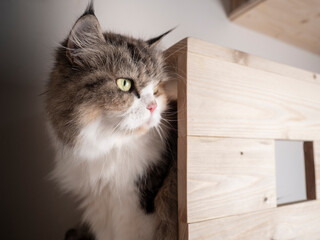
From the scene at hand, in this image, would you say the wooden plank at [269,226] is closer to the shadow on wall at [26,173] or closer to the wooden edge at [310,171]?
the wooden edge at [310,171]

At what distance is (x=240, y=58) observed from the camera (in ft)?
2.36

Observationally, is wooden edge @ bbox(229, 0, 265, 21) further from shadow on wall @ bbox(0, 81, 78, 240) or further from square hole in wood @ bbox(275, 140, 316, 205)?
shadow on wall @ bbox(0, 81, 78, 240)

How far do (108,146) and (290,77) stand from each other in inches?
25.7

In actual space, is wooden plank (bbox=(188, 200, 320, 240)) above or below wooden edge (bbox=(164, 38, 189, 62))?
below

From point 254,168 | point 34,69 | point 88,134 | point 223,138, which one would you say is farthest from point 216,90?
point 34,69

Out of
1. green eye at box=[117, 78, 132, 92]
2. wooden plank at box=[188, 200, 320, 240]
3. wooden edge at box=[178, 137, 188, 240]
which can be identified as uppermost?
green eye at box=[117, 78, 132, 92]

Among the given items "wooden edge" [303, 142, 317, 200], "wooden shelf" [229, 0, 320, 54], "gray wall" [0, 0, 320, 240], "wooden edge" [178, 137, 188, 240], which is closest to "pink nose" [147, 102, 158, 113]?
"wooden edge" [178, 137, 188, 240]

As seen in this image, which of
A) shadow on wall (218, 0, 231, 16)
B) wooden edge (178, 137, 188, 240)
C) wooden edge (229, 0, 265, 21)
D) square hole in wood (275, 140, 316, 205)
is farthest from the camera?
square hole in wood (275, 140, 316, 205)

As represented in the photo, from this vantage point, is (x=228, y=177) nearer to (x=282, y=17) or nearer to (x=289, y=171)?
(x=282, y=17)

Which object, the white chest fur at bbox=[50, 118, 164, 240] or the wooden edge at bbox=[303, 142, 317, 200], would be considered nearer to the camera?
the white chest fur at bbox=[50, 118, 164, 240]

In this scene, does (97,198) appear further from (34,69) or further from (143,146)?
(34,69)

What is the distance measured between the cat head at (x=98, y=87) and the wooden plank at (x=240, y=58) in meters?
0.14

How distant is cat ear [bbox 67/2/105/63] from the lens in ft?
2.01

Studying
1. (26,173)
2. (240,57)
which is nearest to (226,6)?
(240,57)
